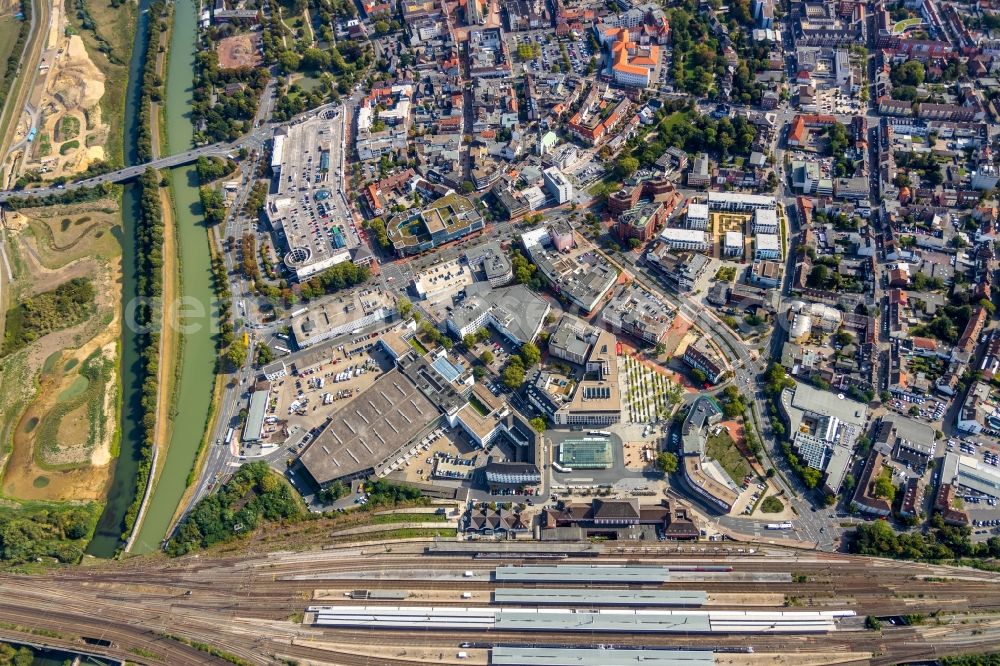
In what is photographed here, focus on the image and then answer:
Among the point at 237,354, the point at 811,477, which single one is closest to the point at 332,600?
the point at 237,354

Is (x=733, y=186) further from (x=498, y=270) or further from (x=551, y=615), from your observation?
(x=551, y=615)

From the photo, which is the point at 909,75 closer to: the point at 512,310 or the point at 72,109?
the point at 512,310

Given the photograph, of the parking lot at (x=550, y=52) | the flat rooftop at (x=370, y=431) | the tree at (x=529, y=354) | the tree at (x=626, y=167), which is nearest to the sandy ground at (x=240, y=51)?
the parking lot at (x=550, y=52)

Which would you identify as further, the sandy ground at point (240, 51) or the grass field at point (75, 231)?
the sandy ground at point (240, 51)

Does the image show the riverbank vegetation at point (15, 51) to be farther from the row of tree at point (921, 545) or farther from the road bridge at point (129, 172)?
the row of tree at point (921, 545)

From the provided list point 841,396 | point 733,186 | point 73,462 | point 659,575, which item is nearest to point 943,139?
point 733,186

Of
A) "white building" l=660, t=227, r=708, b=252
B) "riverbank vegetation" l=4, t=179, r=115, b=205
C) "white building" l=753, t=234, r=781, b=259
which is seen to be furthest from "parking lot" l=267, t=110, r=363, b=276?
"white building" l=753, t=234, r=781, b=259
